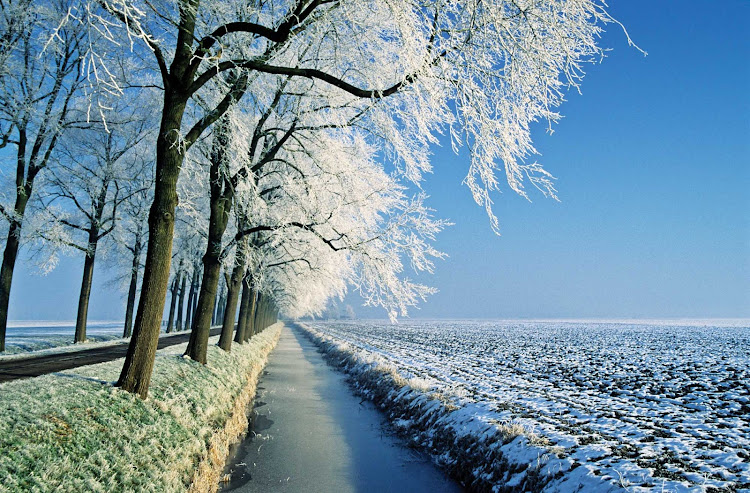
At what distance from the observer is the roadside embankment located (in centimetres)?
585

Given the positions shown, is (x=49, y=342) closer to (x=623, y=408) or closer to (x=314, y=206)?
(x=314, y=206)

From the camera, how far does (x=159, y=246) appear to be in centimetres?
681

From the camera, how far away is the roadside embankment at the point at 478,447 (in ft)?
19.2

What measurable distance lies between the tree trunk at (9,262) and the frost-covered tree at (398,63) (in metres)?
11.6

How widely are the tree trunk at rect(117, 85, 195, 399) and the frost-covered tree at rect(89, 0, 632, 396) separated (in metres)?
0.02

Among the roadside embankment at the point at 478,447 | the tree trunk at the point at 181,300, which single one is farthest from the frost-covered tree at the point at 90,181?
the roadside embankment at the point at 478,447

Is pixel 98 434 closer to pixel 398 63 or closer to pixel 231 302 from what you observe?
pixel 398 63

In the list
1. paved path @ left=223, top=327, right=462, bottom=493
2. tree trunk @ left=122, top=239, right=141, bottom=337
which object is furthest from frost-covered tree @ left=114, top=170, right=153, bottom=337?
paved path @ left=223, top=327, right=462, bottom=493

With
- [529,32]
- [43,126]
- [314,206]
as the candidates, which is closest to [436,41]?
[529,32]

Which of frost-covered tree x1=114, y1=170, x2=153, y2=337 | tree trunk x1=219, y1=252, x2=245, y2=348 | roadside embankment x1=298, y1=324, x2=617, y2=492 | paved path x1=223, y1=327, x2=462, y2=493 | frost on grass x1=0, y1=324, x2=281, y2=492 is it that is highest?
frost-covered tree x1=114, y1=170, x2=153, y2=337

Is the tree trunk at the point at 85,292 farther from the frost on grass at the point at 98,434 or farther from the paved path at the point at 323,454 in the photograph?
the frost on grass at the point at 98,434

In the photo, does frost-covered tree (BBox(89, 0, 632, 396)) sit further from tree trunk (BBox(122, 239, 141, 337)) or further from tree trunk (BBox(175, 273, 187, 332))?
tree trunk (BBox(175, 273, 187, 332))

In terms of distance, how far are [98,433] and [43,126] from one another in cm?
1482

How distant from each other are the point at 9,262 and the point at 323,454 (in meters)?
13.8
